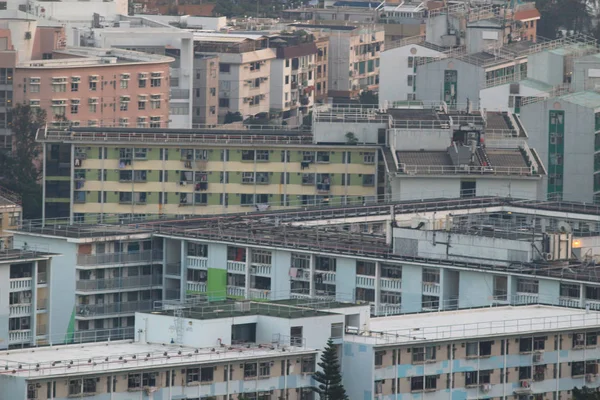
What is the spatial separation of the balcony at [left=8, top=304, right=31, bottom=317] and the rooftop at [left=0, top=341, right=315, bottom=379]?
60.0ft

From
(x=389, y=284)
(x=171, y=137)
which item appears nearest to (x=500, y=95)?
(x=171, y=137)

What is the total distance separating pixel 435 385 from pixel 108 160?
49861 millimetres

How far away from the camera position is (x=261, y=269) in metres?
107

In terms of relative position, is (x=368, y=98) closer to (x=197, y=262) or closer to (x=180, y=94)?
(x=180, y=94)

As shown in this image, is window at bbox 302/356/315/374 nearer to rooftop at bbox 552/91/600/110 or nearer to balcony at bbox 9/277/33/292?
balcony at bbox 9/277/33/292

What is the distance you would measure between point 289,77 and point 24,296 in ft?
307

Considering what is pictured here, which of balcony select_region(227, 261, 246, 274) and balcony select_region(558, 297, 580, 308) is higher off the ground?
balcony select_region(227, 261, 246, 274)

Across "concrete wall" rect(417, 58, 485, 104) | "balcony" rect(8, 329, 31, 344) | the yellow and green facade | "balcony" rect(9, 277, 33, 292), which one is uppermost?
"concrete wall" rect(417, 58, 485, 104)

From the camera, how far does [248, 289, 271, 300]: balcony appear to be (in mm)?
106000

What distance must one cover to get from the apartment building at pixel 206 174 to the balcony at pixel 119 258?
74.0ft

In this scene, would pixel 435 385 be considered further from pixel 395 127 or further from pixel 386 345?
pixel 395 127

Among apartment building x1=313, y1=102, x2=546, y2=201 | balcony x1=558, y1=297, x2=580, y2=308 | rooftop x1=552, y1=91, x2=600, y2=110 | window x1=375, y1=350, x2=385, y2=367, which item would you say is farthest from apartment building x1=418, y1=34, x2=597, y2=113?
window x1=375, y1=350, x2=385, y2=367

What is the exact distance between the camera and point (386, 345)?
279 ft

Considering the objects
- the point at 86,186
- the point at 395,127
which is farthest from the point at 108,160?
the point at 395,127
